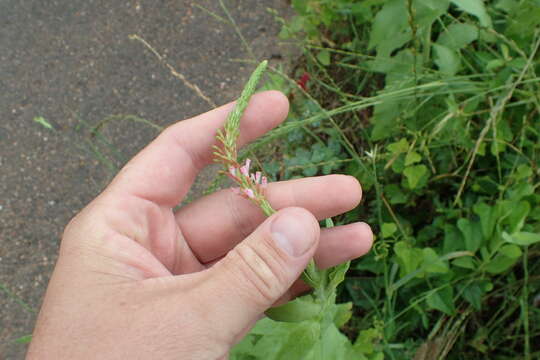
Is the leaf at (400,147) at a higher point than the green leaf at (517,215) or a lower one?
higher

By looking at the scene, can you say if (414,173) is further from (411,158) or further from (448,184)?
(448,184)

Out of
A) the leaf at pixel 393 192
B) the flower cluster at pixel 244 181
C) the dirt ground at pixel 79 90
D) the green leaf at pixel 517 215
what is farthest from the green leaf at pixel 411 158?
the dirt ground at pixel 79 90

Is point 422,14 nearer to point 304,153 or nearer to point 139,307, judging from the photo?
point 304,153

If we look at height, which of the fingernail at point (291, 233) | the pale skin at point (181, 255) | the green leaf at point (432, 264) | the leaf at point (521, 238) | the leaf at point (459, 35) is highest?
the leaf at point (459, 35)

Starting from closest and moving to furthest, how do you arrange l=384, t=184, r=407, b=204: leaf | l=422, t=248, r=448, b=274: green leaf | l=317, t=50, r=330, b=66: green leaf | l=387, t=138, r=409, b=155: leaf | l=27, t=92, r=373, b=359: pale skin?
l=27, t=92, r=373, b=359: pale skin
l=422, t=248, r=448, b=274: green leaf
l=387, t=138, r=409, b=155: leaf
l=384, t=184, r=407, b=204: leaf
l=317, t=50, r=330, b=66: green leaf

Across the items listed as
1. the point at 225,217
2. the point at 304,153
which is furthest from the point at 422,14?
the point at 225,217

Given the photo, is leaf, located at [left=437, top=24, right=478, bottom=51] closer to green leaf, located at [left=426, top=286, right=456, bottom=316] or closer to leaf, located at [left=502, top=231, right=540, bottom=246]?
leaf, located at [left=502, top=231, right=540, bottom=246]

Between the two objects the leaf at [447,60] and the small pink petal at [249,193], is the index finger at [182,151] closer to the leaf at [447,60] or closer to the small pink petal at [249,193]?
the small pink petal at [249,193]

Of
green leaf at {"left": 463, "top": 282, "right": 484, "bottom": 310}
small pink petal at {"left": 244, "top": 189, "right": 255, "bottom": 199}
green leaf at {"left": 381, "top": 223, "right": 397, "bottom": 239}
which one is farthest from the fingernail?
green leaf at {"left": 463, "top": 282, "right": 484, "bottom": 310}
